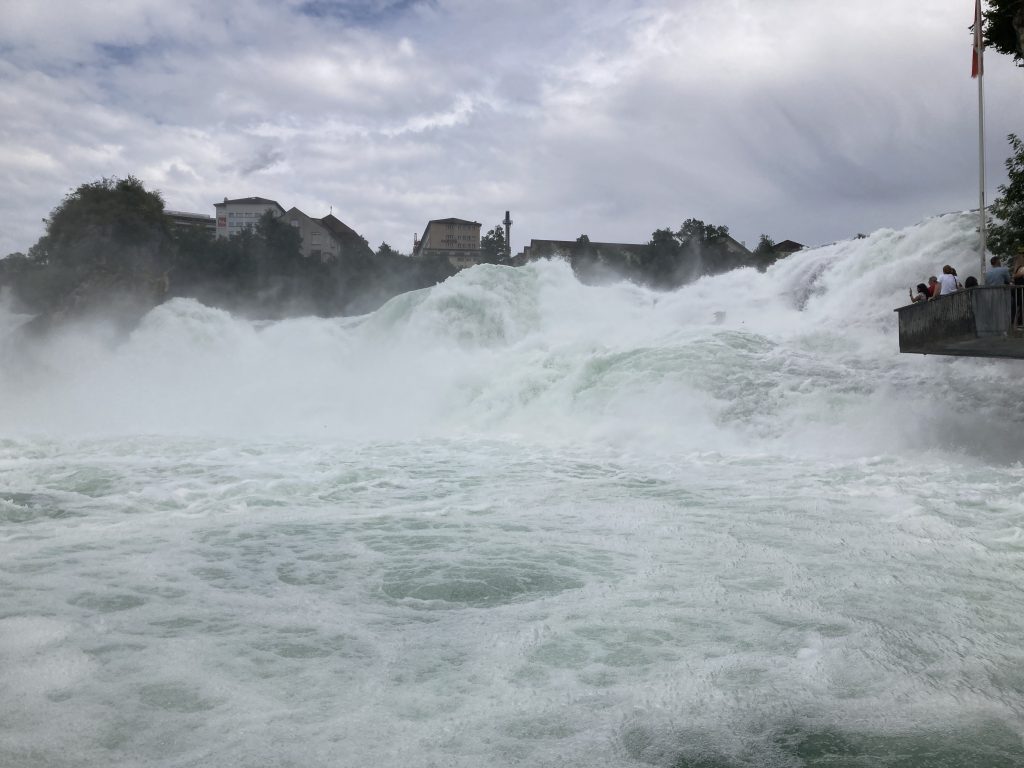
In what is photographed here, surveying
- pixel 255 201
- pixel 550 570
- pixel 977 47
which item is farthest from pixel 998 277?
pixel 255 201

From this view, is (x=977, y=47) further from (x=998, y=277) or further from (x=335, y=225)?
(x=335, y=225)

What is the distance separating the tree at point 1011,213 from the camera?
20.0 m

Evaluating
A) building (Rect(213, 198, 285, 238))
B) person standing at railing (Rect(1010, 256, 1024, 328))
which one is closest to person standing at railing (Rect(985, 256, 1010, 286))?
person standing at railing (Rect(1010, 256, 1024, 328))

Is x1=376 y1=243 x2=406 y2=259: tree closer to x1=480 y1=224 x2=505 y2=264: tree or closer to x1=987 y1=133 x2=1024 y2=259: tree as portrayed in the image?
x1=480 y1=224 x2=505 y2=264: tree

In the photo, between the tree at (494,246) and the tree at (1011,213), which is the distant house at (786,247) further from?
the tree at (1011,213)

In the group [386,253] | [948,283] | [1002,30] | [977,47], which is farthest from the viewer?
[386,253]

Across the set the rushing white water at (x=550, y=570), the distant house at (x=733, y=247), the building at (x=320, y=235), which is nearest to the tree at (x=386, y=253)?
the building at (x=320, y=235)

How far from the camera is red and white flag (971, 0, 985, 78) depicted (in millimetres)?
14844

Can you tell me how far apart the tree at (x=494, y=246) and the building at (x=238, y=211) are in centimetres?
2405

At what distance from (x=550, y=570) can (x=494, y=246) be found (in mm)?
73848

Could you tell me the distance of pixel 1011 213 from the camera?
20.4 metres

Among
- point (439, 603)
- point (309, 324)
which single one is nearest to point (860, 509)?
point (439, 603)

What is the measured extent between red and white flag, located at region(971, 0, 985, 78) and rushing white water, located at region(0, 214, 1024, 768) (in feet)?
19.8

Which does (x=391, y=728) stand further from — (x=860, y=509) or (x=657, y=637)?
(x=860, y=509)
